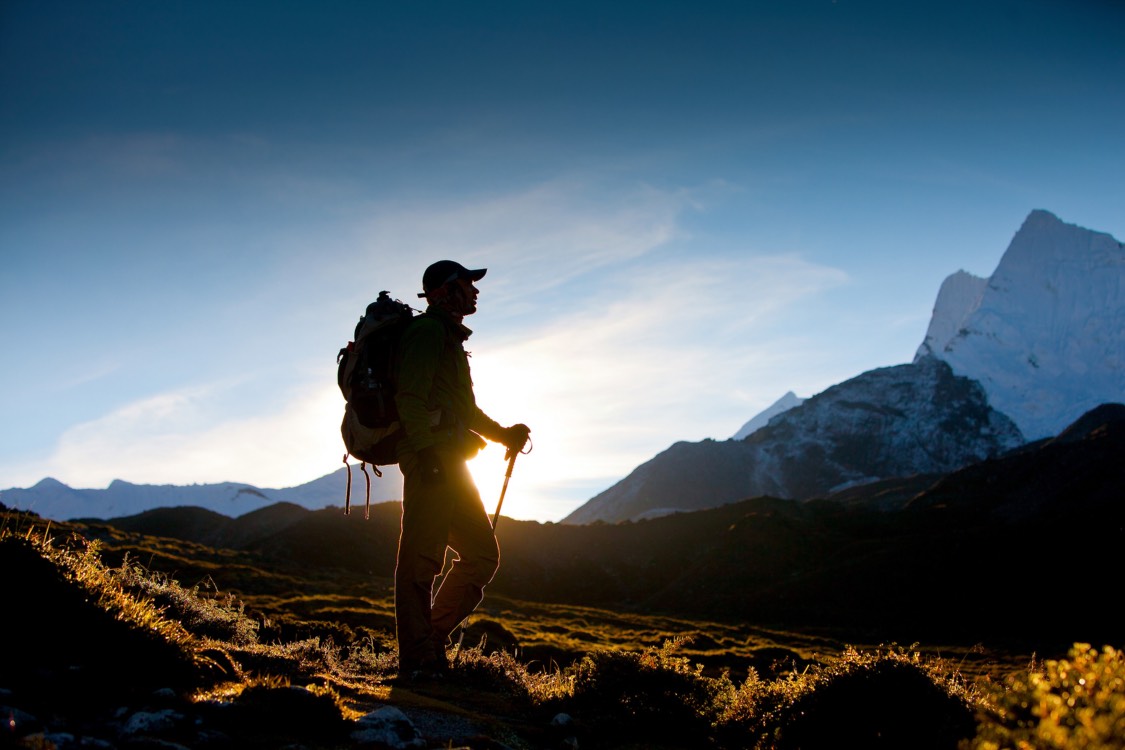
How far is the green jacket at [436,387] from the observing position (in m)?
5.79

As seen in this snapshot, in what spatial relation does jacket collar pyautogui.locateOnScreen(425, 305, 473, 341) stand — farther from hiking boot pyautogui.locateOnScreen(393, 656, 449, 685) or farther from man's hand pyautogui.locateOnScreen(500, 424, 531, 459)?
hiking boot pyautogui.locateOnScreen(393, 656, 449, 685)

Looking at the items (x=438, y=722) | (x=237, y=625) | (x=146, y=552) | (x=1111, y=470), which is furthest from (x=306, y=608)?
(x=1111, y=470)

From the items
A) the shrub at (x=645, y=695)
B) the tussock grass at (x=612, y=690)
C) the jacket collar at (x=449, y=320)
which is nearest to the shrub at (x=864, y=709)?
the tussock grass at (x=612, y=690)

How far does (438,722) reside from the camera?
13.9 ft

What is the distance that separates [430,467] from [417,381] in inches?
27.7

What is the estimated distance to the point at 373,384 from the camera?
596cm

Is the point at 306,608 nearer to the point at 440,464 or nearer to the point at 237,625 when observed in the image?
the point at 237,625

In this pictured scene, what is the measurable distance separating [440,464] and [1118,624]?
48.9 m

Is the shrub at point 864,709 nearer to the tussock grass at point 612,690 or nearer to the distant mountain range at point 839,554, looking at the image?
the tussock grass at point 612,690

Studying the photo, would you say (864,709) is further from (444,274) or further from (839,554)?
(839,554)

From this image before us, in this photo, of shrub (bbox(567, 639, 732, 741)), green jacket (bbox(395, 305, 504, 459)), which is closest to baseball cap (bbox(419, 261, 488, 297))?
green jacket (bbox(395, 305, 504, 459))

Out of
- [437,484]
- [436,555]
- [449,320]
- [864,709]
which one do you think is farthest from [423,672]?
[864,709]

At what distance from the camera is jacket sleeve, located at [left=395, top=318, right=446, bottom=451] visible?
5.77 m

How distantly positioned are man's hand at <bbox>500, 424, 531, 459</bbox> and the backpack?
114 centimetres
